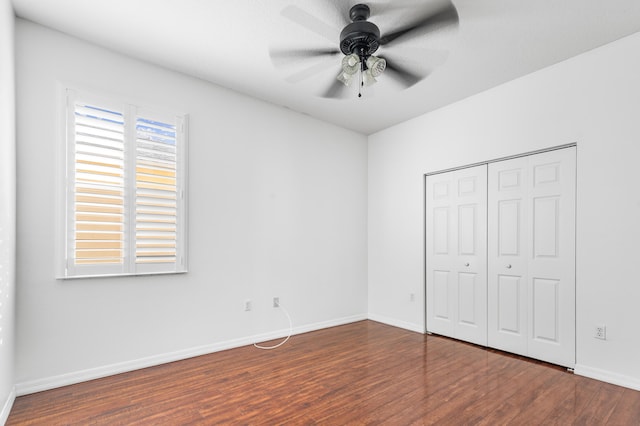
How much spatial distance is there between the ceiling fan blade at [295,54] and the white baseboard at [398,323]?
11.4 feet

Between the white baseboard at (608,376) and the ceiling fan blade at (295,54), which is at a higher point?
the ceiling fan blade at (295,54)

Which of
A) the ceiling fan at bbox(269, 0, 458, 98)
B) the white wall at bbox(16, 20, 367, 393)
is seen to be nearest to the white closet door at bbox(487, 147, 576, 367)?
the ceiling fan at bbox(269, 0, 458, 98)

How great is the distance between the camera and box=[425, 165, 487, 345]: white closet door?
3871 millimetres

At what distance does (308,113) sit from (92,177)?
2.61m

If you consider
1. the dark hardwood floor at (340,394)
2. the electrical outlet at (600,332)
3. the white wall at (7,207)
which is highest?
the white wall at (7,207)

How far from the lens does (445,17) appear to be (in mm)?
1905

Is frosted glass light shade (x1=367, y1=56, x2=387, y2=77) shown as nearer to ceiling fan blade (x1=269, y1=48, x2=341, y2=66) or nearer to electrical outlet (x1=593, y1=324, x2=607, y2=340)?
ceiling fan blade (x1=269, y1=48, x2=341, y2=66)

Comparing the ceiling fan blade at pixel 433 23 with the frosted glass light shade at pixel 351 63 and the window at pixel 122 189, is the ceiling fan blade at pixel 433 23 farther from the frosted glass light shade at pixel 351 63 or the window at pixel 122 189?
the window at pixel 122 189

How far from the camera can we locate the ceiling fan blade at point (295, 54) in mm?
2318

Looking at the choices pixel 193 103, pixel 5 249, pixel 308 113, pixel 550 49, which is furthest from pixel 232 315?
pixel 550 49

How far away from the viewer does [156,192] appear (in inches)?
128

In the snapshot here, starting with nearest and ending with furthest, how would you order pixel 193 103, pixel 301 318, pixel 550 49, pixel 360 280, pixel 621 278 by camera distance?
pixel 621 278 → pixel 550 49 → pixel 193 103 → pixel 301 318 → pixel 360 280

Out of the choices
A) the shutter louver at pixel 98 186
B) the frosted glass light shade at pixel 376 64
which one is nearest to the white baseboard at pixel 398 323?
the frosted glass light shade at pixel 376 64

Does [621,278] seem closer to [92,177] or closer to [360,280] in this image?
[360,280]
